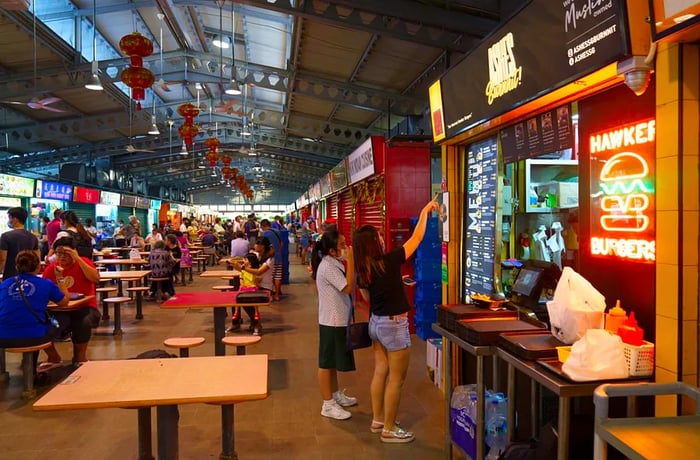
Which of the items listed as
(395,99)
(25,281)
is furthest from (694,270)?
(395,99)

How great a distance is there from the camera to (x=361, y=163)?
30.6ft

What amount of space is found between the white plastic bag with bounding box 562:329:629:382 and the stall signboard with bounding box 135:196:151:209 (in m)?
26.1

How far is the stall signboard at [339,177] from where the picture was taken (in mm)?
11931

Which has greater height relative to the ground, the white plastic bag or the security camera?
the security camera

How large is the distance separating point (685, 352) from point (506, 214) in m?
2.28

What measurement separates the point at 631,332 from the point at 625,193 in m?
0.69

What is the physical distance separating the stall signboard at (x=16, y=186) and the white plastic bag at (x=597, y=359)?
1425cm

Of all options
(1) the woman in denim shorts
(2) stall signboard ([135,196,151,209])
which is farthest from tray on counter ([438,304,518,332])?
(2) stall signboard ([135,196,151,209])

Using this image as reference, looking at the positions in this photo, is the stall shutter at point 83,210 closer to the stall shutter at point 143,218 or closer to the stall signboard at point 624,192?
the stall shutter at point 143,218

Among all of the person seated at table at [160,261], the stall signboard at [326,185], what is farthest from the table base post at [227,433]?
the stall signboard at [326,185]

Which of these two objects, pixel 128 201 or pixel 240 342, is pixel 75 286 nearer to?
pixel 240 342

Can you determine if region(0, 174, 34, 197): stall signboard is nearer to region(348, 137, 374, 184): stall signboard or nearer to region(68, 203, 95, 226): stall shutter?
region(68, 203, 95, 226): stall shutter

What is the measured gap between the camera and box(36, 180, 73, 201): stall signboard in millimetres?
15094

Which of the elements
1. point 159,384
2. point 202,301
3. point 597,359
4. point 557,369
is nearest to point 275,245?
point 202,301
